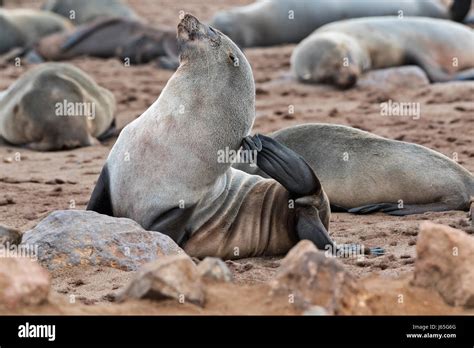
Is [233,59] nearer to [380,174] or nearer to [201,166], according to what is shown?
[201,166]

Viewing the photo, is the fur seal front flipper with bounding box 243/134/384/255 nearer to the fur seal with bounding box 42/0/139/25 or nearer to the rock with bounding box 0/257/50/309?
the rock with bounding box 0/257/50/309

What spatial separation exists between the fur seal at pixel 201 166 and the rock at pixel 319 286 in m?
1.56

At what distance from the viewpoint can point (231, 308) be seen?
3.58 m

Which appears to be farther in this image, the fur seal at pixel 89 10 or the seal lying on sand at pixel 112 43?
the fur seal at pixel 89 10

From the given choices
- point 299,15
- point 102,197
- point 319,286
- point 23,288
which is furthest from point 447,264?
point 299,15

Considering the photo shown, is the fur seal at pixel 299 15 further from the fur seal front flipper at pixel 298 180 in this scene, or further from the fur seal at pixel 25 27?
the fur seal front flipper at pixel 298 180

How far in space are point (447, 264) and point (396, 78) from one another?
24.0ft

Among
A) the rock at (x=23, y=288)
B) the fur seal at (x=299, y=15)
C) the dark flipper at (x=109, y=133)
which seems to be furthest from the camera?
the fur seal at (x=299, y=15)

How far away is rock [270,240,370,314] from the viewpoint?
138 inches

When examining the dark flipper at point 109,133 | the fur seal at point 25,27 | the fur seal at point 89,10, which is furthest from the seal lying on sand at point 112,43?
the dark flipper at point 109,133

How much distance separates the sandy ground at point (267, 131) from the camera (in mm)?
3754

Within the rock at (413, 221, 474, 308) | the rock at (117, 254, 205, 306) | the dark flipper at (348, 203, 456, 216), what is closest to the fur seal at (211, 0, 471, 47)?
the dark flipper at (348, 203, 456, 216)

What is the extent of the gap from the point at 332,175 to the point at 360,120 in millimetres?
2646

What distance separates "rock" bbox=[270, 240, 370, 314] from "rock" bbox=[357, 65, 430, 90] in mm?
7392
